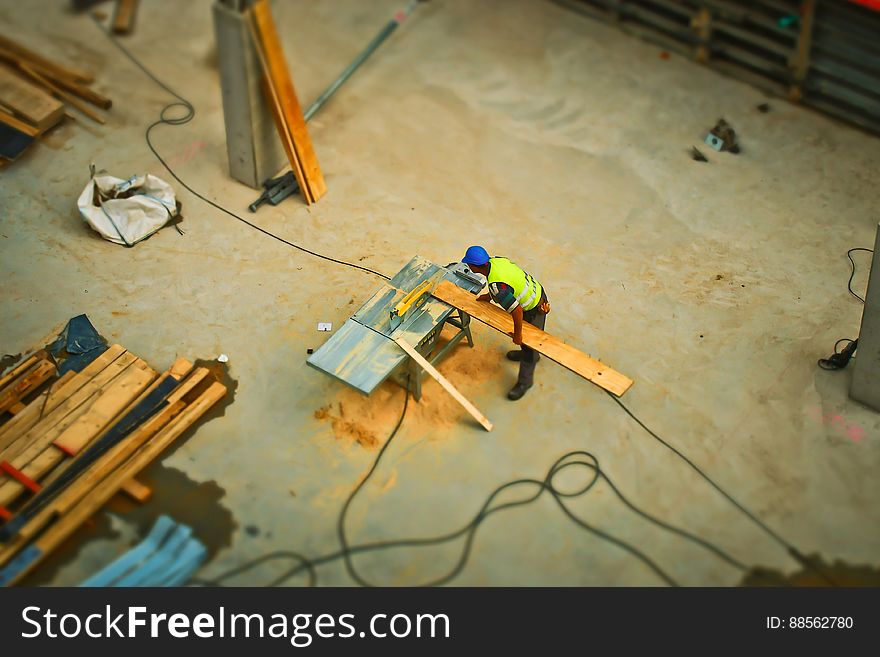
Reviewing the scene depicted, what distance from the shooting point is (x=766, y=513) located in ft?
25.2

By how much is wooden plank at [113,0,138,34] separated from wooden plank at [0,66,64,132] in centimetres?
185

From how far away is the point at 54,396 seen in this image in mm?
8422

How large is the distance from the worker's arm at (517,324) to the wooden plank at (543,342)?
0.30 ft

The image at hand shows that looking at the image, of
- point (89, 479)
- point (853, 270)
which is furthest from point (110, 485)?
point (853, 270)

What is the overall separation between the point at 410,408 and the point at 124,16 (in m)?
7.74

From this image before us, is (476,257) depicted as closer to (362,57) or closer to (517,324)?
(517,324)

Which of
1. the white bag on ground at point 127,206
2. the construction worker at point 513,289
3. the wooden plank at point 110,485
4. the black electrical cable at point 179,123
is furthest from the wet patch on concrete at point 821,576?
the white bag on ground at point 127,206

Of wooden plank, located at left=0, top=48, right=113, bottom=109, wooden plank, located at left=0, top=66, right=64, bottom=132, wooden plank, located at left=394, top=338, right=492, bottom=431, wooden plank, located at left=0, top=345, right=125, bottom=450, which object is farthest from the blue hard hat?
wooden plank, located at left=0, top=66, right=64, bottom=132

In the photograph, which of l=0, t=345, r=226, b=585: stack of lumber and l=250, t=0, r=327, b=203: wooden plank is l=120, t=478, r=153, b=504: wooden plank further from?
l=250, t=0, r=327, b=203: wooden plank

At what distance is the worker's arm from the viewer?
798cm

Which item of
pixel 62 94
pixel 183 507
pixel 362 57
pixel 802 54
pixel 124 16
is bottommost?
pixel 183 507

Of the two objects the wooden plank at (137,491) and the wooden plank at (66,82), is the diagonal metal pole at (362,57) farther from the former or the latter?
the wooden plank at (137,491)
